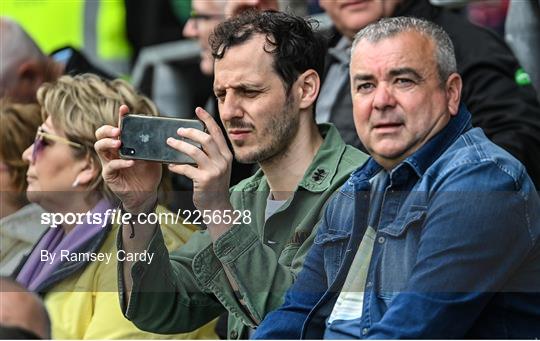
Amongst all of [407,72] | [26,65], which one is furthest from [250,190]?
[26,65]

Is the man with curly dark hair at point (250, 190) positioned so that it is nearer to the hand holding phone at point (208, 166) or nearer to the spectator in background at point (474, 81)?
the hand holding phone at point (208, 166)

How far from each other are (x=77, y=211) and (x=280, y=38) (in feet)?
2.99

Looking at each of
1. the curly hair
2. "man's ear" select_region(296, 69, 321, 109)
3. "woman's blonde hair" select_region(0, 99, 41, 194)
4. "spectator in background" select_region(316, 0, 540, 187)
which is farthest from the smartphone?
"woman's blonde hair" select_region(0, 99, 41, 194)

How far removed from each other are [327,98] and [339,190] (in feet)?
4.15

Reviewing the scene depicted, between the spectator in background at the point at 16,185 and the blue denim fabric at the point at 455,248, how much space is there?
1388mm

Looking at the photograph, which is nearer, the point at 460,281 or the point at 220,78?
the point at 460,281

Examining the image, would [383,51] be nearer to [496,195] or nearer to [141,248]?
[496,195]

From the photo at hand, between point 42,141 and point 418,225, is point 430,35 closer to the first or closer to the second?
point 418,225

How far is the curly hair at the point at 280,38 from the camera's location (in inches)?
175

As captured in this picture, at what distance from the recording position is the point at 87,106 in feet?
16.5

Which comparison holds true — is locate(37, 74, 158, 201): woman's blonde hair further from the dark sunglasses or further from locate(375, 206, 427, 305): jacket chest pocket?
locate(375, 206, 427, 305): jacket chest pocket

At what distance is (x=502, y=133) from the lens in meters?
4.97

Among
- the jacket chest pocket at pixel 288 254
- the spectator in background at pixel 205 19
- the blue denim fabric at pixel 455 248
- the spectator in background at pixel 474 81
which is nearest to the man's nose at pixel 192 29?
the spectator in background at pixel 205 19

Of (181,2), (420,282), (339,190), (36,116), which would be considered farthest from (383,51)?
(181,2)
